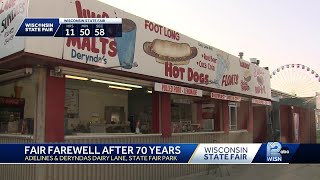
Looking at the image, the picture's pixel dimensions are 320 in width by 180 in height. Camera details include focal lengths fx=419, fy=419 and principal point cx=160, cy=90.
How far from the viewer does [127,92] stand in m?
14.1

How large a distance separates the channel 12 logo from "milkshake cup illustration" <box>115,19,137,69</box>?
4.38 m

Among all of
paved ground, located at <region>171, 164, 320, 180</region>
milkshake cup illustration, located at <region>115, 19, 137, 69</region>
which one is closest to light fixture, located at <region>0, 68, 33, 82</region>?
milkshake cup illustration, located at <region>115, 19, 137, 69</region>

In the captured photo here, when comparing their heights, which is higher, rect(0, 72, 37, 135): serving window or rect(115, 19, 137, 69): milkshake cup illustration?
rect(115, 19, 137, 69): milkshake cup illustration

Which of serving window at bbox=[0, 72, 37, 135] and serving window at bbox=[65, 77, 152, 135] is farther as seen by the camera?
serving window at bbox=[65, 77, 152, 135]

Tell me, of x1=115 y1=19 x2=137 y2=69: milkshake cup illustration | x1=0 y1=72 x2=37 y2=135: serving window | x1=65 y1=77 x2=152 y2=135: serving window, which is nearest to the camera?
x1=0 y1=72 x2=37 y2=135: serving window

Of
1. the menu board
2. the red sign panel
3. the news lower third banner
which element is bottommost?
the news lower third banner

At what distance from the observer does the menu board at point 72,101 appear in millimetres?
12180

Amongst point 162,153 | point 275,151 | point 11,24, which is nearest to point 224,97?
point 275,151

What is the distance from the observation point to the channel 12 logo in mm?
8312

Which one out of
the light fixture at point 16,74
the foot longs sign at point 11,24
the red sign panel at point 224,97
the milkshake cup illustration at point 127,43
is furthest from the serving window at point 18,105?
the red sign panel at point 224,97

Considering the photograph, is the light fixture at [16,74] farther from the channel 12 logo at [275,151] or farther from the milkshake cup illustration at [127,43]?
the channel 12 logo at [275,151]

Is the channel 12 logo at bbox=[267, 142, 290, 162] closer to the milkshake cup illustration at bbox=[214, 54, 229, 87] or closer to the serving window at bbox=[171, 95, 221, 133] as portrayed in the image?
the serving window at bbox=[171, 95, 221, 133]

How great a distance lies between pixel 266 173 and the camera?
14.1m

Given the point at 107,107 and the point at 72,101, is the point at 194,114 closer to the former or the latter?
the point at 107,107
